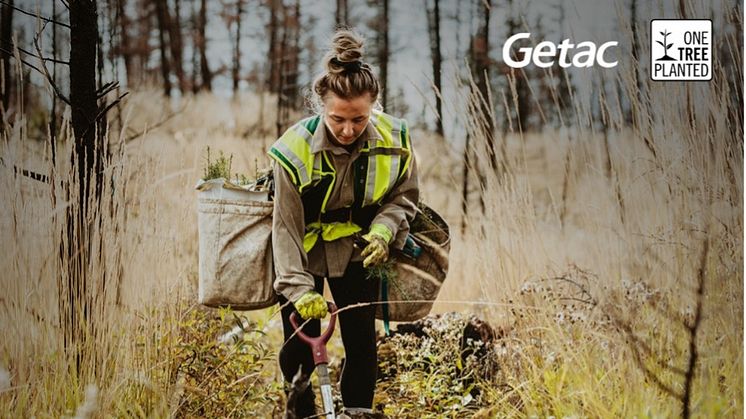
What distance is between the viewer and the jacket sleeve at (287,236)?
273cm

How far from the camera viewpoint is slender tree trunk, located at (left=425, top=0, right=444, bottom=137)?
10.3 feet

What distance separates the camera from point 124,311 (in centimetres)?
301

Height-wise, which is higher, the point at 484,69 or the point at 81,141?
the point at 484,69

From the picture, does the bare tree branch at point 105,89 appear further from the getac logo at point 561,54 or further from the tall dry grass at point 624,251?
the getac logo at point 561,54

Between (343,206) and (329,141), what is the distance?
0.77ft

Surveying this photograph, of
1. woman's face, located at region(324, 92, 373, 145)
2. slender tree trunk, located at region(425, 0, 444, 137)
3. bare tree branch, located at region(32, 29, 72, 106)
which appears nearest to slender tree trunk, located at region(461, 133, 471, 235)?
slender tree trunk, located at region(425, 0, 444, 137)

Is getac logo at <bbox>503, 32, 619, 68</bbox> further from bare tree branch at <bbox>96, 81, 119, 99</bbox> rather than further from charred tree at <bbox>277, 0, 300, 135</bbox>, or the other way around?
bare tree branch at <bbox>96, 81, 119, 99</bbox>

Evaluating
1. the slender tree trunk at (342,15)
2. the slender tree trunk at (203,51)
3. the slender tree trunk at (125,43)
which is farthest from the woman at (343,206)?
the slender tree trunk at (125,43)

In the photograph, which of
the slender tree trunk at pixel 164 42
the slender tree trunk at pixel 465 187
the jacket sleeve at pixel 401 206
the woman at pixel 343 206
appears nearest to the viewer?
the woman at pixel 343 206

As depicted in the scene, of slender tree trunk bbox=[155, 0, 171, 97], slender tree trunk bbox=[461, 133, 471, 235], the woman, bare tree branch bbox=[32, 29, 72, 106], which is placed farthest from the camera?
slender tree trunk bbox=[461, 133, 471, 235]

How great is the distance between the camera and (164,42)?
10.1ft

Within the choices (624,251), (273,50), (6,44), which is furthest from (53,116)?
(624,251)

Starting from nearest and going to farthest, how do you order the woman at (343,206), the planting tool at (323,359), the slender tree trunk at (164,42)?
the planting tool at (323,359)
the woman at (343,206)
the slender tree trunk at (164,42)

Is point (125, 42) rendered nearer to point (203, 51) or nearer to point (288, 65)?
point (203, 51)
